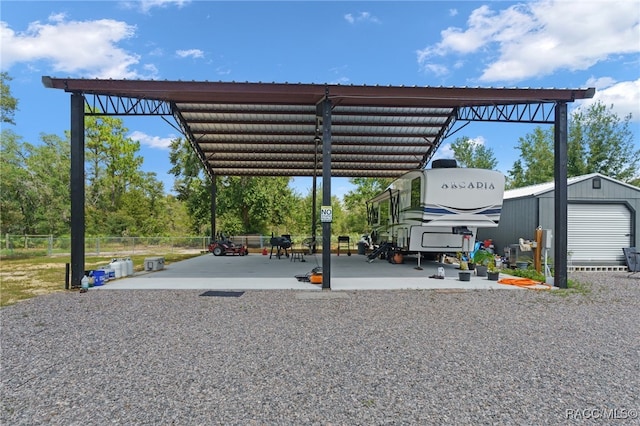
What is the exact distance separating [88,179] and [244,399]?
3732 centimetres

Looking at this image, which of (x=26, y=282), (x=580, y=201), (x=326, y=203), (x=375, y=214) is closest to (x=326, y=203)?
(x=326, y=203)

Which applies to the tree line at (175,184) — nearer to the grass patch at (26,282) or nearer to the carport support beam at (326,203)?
the grass patch at (26,282)

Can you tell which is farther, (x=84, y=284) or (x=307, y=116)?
(x=307, y=116)

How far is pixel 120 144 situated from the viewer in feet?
115

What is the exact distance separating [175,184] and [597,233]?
30.5 m

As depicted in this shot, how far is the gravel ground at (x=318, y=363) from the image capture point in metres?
3.04

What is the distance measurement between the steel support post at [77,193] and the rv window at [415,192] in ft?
29.8

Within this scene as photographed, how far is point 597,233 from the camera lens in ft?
43.8

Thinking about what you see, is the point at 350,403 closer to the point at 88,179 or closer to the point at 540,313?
the point at 540,313

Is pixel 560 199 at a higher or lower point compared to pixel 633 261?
higher

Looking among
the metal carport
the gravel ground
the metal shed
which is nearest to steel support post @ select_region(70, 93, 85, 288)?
the metal carport

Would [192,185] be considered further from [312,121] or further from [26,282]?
[26,282]

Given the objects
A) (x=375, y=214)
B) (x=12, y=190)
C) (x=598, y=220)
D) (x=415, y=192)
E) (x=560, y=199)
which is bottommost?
(x=598, y=220)

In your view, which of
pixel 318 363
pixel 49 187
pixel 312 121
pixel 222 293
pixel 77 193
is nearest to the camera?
pixel 318 363
